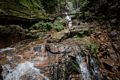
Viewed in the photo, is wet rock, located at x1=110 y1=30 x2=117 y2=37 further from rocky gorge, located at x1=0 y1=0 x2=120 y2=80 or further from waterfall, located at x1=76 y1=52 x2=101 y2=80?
waterfall, located at x1=76 y1=52 x2=101 y2=80

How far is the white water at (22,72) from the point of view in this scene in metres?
6.76

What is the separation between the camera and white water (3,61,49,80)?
22.2 feet

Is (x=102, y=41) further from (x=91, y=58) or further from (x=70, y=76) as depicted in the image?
(x=70, y=76)

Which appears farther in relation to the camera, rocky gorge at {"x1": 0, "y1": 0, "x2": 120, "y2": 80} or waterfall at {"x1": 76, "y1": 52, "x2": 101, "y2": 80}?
waterfall at {"x1": 76, "y1": 52, "x2": 101, "y2": 80}

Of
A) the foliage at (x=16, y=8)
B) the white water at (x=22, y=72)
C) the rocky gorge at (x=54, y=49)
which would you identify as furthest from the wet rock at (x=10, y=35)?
the white water at (x=22, y=72)

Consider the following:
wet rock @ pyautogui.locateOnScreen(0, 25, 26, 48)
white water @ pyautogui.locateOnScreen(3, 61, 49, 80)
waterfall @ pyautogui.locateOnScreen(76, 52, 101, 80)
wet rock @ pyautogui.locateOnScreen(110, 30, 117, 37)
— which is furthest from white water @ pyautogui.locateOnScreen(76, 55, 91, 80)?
wet rock @ pyautogui.locateOnScreen(0, 25, 26, 48)

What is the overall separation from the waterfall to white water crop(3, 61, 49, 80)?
5.80 ft

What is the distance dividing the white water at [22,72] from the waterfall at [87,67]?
69.6 inches

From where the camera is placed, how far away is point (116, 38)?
10.2 meters

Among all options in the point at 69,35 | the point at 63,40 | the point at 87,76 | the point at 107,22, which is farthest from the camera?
the point at 107,22

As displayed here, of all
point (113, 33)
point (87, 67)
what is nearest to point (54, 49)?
point (87, 67)

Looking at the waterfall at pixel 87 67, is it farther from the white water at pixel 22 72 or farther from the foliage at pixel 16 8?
the foliage at pixel 16 8

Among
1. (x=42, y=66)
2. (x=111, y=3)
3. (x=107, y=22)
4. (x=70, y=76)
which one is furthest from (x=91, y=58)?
(x=111, y=3)

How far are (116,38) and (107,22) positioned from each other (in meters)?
2.37
